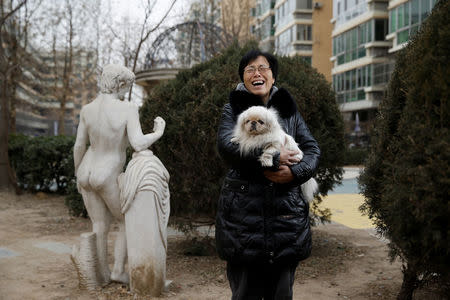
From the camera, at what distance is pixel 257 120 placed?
266cm

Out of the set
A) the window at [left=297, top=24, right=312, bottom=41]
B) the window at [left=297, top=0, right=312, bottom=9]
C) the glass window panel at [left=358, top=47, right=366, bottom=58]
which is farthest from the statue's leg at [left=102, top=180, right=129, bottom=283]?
the window at [left=297, top=0, right=312, bottom=9]

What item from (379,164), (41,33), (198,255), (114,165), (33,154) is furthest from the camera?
(41,33)

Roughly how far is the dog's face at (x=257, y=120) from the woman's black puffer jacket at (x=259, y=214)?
0.48ft

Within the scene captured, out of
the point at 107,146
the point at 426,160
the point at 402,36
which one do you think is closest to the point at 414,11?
the point at 402,36

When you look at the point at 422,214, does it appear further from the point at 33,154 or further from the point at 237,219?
the point at 33,154

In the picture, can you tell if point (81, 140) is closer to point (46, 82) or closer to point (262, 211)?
point (262, 211)

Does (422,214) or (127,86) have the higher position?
(127,86)

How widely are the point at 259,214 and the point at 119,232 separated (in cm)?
285

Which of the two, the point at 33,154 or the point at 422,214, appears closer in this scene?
the point at 422,214

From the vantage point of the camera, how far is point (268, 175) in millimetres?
2666

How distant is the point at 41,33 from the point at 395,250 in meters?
19.5

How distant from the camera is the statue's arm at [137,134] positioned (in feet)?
15.5

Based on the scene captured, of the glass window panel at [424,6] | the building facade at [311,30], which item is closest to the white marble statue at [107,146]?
the glass window panel at [424,6]

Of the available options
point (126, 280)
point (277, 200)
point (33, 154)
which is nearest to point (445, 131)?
point (277, 200)
